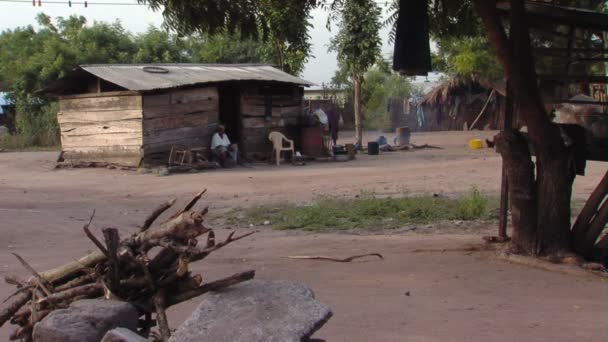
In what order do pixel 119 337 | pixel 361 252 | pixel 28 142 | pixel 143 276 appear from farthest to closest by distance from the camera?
1. pixel 28 142
2. pixel 361 252
3. pixel 143 276
4. pixel 119 337

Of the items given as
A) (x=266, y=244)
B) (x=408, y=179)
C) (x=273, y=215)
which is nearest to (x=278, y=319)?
(x=266, y=244)

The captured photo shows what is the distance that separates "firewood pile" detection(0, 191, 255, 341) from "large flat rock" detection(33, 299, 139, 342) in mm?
187

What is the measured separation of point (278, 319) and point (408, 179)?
12.4m

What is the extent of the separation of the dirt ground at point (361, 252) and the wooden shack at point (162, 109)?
143cm

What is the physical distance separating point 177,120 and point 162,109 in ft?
1.87

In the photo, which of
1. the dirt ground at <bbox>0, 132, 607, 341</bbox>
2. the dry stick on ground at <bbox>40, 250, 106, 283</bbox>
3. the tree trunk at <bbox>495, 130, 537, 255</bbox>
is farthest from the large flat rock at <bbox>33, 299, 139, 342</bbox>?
the tree trunk at <bbox>495, 130, 537, 255</bbox>

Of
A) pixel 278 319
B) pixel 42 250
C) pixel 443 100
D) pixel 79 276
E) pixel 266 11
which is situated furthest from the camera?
pixel 443 100

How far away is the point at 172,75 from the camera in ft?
66.6

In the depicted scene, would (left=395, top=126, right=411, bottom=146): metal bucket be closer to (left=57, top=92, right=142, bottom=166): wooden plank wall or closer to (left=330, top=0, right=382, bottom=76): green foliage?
(left=330, top=0, right=382, bottom=76): green foliage

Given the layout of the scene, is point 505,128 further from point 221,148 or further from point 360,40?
point 360,40

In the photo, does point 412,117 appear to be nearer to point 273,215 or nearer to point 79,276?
point 273,215

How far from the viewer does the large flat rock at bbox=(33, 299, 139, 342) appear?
3.77 m

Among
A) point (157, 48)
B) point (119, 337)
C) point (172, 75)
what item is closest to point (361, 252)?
point (119, 337)

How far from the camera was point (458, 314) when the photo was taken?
18.3ft
